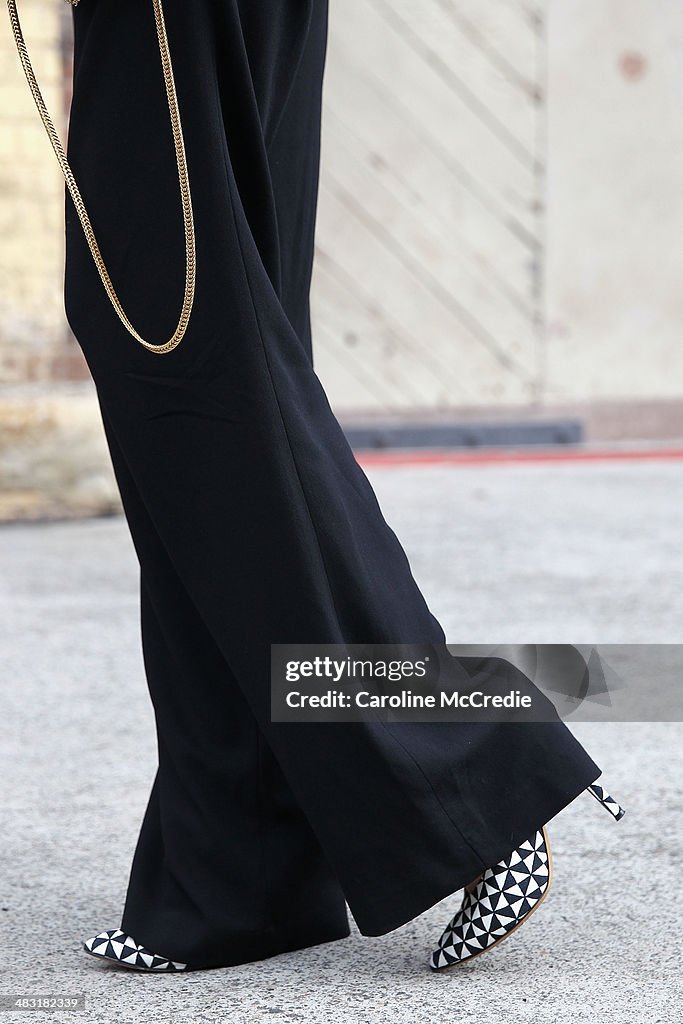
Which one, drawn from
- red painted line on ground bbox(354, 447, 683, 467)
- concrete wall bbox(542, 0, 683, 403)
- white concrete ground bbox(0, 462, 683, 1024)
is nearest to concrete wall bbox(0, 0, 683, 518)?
concrete wall bbox(542, 0, 683, 403)

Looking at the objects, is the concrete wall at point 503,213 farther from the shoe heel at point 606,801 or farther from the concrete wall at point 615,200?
the shoe heel at point 606,801

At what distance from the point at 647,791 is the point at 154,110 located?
1239mm

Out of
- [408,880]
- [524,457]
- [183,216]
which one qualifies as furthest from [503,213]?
[408,880]

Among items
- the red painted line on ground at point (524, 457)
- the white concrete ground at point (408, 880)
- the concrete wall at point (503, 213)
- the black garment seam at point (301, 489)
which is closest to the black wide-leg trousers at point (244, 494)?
the black garment seam at point (301, 489)

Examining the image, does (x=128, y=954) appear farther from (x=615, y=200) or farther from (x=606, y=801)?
(x=615, y=200)

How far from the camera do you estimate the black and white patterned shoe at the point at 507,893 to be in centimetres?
146

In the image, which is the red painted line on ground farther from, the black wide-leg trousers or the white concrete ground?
the black wide-leg trousers

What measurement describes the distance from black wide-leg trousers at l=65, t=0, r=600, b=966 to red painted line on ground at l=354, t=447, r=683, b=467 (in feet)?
15.9

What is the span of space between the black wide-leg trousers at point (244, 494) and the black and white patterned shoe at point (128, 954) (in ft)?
0.24

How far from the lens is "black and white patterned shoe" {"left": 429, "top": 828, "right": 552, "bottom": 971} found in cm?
146

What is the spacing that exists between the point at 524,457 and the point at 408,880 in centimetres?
521

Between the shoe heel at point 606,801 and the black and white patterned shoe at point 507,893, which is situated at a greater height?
the shoe heel at point 606,801

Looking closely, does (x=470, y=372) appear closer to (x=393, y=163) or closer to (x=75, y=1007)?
(x=393, y=163)

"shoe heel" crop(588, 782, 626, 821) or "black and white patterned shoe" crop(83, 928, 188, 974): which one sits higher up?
"shoe heel" crop(588, 782, 626, 821)
